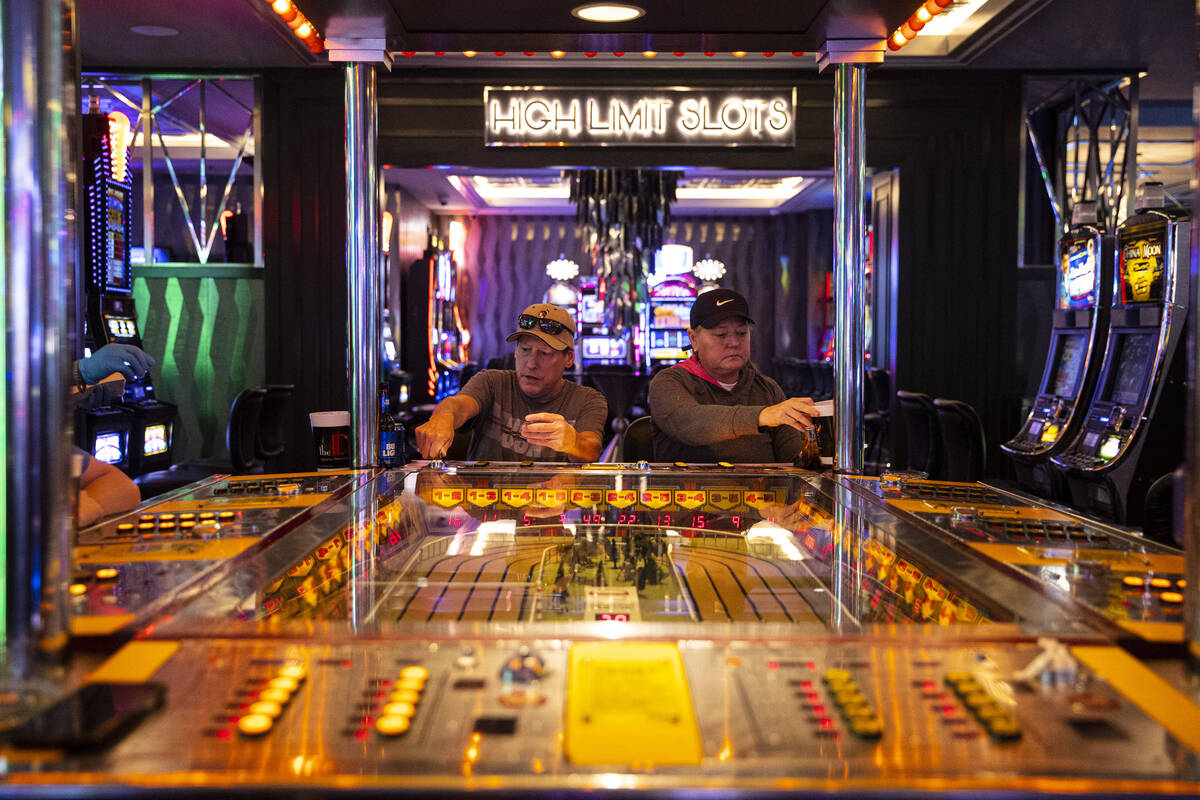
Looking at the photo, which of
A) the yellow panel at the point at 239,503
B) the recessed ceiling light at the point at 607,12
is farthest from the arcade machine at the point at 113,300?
the recessed ceiling light at the point at 607,12

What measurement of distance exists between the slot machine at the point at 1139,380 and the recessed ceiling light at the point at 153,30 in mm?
5437

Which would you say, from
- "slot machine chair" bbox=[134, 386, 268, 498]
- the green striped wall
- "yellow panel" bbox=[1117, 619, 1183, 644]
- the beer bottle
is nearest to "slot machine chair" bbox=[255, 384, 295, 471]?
"slot machine chair" bbox=[134, 386, 268, 498]

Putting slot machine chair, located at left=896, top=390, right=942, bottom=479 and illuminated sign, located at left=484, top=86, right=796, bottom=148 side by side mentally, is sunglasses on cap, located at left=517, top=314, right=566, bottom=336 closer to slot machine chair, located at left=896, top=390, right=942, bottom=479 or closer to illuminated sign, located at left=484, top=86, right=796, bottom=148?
slot machine chair, located at left=896, top=390, right=942, bottom=479

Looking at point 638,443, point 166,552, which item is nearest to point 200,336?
point 638,443

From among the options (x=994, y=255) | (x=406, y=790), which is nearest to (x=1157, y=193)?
(x=994, y=255)

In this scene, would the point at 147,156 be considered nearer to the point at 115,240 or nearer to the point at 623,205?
the point at 115,240

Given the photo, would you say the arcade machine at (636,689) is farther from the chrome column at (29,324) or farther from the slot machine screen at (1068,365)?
the slot machine screen at (1068,365)

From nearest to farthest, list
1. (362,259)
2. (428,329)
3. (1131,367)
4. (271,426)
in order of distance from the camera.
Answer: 1. (362,259)
2. (1131,367)
3. (271,426)
4. (428,329)

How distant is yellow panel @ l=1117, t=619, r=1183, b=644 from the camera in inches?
36.1

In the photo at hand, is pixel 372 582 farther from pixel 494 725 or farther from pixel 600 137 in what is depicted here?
pixel 600 137

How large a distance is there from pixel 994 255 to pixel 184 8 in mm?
5258

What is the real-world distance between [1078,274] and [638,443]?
3707 mm

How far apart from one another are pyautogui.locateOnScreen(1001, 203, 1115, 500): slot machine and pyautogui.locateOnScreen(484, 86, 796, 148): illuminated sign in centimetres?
180

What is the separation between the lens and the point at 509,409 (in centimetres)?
350
